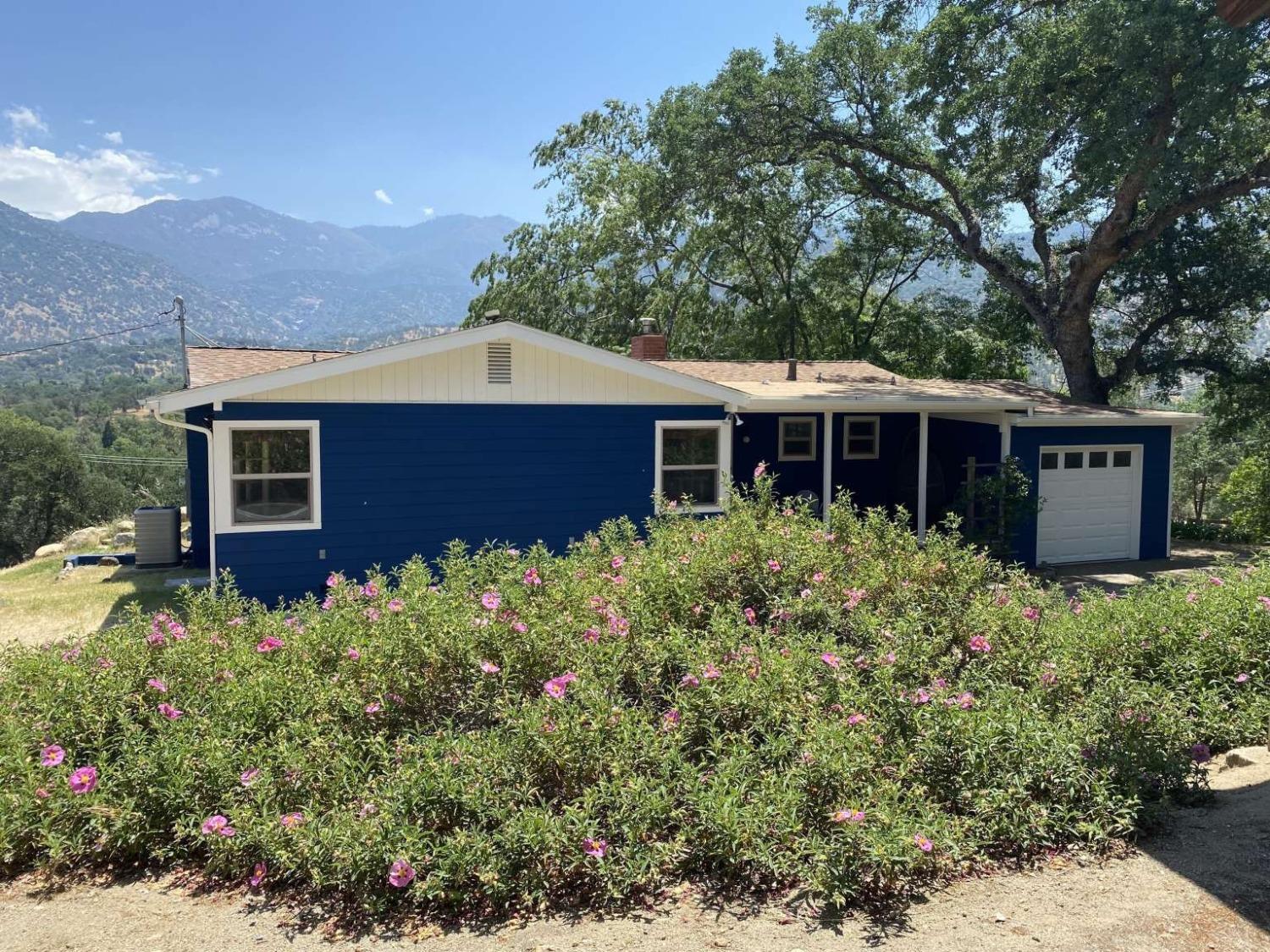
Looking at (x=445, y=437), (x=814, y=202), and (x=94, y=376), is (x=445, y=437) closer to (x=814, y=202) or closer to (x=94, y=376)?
(x=814, y=202)

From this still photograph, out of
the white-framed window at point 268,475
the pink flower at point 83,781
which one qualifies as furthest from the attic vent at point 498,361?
the pink flower at point 83,781

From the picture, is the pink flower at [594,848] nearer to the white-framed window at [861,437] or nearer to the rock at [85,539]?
the white-framed window at [861,437]

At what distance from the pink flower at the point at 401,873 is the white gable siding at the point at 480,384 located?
6.96 metres

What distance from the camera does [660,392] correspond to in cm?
1132

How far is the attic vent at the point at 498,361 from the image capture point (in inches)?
410

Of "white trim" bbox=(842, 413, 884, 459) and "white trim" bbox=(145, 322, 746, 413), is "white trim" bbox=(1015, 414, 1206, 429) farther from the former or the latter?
"white trim" bbox=(145, 322, 746, 413)

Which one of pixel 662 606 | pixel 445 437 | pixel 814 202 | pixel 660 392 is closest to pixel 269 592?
pixel 445 437

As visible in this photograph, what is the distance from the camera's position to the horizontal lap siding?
9.62 metres

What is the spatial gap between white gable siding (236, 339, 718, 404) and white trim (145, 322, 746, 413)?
3.8 inches

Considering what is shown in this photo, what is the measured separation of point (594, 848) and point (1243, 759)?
356 cm

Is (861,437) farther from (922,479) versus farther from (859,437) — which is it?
(922,479)

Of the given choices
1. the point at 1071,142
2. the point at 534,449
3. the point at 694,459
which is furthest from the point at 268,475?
the point at 1071,142

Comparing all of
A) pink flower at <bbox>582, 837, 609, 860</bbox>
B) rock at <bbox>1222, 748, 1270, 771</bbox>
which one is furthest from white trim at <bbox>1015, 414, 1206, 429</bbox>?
pink flower at <bbox>582, 837, 609, 860</bbox>

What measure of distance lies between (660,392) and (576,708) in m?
7.59
